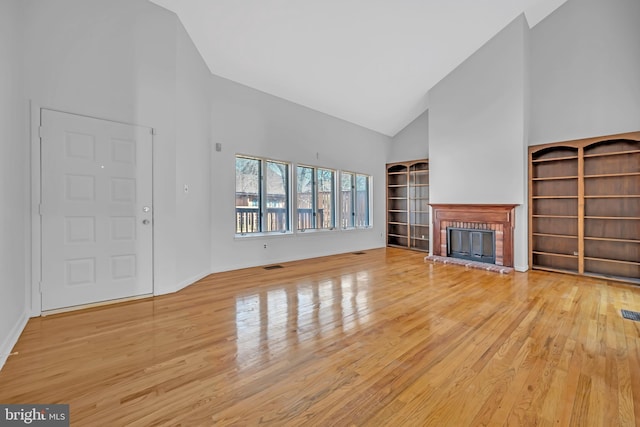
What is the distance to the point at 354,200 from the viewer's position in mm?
7129

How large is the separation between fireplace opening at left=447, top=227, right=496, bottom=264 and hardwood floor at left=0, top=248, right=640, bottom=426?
5.73 feet

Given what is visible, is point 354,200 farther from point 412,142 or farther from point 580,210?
point 580,210

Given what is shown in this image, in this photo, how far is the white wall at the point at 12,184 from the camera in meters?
2.12

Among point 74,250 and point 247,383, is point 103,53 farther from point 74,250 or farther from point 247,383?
point 247,383

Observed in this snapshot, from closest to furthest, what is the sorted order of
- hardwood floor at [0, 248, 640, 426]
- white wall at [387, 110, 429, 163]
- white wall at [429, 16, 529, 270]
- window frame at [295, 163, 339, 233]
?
1. hardwood floor at [0, 248, 640, 426]
2. white wall at [429, 16, 529, 270]
3. window frame at [295, 163, 339, 233]
4. white wall at [387, 110, 429, 163]

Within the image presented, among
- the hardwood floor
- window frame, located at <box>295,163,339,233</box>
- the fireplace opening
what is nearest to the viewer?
the hardwood floor

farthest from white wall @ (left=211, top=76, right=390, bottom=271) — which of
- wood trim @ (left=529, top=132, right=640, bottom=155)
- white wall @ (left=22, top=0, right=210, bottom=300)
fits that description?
wood trim @ (left=529, top=132, right=640, bottom=155)

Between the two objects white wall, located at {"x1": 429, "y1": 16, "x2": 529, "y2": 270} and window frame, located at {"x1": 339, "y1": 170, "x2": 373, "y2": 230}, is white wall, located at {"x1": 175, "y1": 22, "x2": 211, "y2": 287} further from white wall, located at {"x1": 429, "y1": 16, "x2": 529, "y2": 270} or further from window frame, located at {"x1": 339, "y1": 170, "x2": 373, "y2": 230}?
white wall, located at {"x1": 429, "y1": 16, "x2": 529, "y2": 270}

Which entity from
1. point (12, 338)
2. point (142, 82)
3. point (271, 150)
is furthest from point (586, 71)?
point (12, 338)

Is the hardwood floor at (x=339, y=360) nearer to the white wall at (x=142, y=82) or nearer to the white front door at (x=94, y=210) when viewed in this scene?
the white front door at (x=94, y=210)

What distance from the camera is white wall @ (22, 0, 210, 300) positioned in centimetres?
286

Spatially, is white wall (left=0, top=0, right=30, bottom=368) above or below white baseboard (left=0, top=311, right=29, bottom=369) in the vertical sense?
above

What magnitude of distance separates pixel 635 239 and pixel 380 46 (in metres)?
4.89

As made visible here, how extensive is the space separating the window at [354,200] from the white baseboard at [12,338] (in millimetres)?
5325
